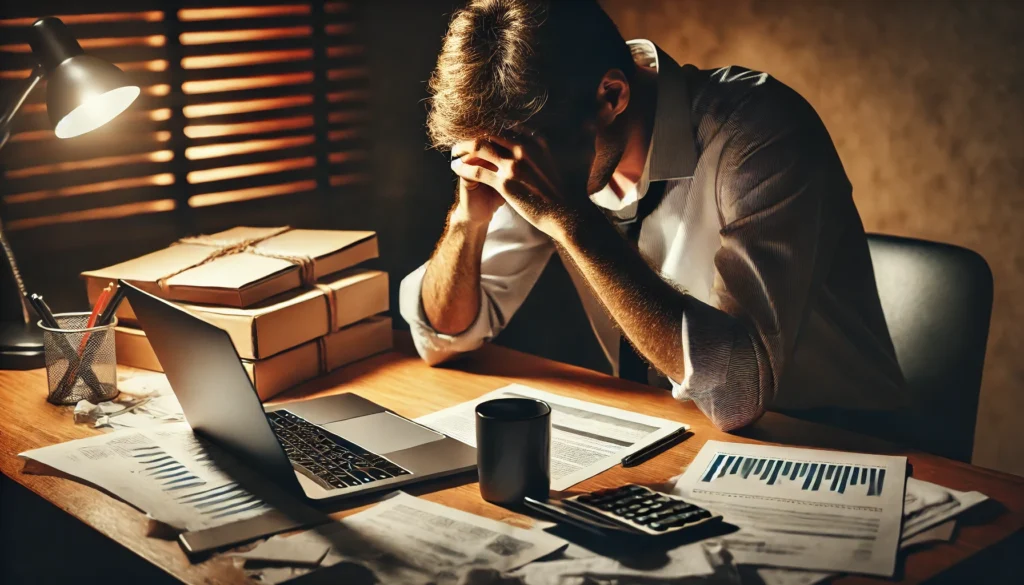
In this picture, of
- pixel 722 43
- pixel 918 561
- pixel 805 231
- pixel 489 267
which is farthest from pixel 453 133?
pixel 722 43

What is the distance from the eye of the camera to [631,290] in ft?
4.31

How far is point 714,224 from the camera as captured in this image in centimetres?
155

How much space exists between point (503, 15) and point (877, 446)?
0.80m

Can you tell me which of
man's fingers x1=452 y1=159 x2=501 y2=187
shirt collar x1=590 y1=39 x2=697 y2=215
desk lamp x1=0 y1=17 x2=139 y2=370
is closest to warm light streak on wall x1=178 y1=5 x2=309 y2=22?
desk lamp x1=0 y1=17 x2=139 y2=370

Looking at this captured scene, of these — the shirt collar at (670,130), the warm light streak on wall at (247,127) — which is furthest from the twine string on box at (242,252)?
the shirt collar at (670,130)

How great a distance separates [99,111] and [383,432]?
0.77m

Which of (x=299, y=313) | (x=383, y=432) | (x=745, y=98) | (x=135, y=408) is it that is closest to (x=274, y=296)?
(x=299, y=313)

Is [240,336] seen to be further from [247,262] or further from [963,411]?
[963,411]

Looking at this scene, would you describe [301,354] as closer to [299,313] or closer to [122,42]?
[299,313]

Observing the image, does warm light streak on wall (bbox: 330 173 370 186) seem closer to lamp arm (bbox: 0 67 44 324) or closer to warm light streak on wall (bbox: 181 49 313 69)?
warm light streak on wall (bbox: 181 49 313 69)

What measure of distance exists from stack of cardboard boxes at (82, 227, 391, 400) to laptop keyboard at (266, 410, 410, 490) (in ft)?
0.65

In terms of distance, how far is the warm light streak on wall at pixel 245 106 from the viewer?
1886 millimetres

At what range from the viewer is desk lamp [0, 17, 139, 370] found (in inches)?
57.1

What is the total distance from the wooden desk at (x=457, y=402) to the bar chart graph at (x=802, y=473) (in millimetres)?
51
